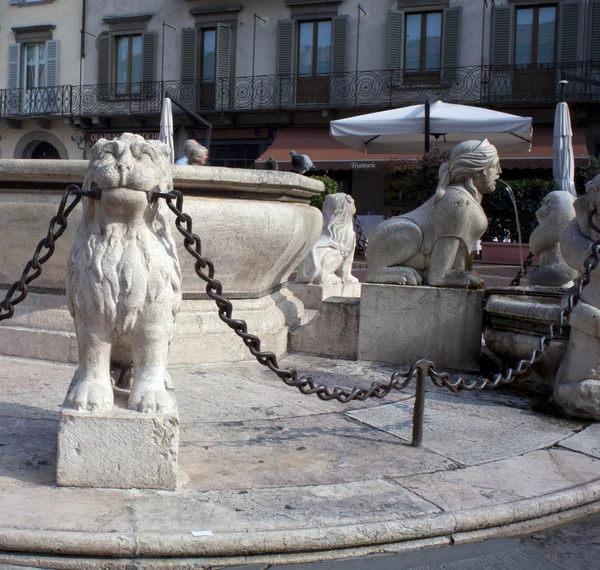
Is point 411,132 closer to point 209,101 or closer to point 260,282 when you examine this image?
point 260,282

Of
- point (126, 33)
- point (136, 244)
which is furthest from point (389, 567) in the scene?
point (126, 33)

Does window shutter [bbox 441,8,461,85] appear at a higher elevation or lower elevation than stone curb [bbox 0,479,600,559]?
higher

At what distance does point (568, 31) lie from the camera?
73.4ft

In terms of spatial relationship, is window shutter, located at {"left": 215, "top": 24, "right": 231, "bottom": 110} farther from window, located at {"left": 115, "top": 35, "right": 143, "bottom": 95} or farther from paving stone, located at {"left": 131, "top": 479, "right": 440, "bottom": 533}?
paving stone, located at {"left": 131, "top": 479, "right": 440, "bottom": 533}

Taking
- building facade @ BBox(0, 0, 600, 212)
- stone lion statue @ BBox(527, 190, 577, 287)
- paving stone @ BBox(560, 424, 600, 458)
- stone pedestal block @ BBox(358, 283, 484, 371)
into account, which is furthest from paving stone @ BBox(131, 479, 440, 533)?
building facade @ BBox(0, 0, 600, 212)

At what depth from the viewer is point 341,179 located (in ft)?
80.7

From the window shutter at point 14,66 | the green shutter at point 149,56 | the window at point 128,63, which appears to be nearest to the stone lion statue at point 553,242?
the green shutter at point 149,56

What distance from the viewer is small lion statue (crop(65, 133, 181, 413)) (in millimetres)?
2973

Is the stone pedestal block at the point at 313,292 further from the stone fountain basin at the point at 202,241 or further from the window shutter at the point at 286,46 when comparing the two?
the window shutter at the point at 286,46

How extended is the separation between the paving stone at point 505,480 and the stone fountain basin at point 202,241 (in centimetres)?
222

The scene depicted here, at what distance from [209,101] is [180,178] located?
21.6 metres

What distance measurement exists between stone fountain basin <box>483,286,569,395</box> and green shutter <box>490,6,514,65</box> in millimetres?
19311

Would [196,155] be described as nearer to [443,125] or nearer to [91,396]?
[91,396]

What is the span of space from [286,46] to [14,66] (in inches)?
423
